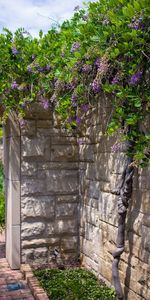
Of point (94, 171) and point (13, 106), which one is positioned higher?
point (13, 106)

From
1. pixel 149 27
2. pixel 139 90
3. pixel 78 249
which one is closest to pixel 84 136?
pixel 78 249

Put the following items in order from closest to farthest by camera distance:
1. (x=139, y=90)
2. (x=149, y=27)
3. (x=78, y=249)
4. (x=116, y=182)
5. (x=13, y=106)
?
(x=149, y=27)
(x=139, y=90)
(x=116, y=182)
(x=13, y=106)
(x=78, y=249)

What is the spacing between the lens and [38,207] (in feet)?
15.5

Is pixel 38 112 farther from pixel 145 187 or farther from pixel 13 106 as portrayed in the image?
pixel 145 187

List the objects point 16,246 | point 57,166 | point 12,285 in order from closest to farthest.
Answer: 1. point 12,285
2. point 16,246
3. point 57,166

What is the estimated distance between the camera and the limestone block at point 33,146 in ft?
15.2

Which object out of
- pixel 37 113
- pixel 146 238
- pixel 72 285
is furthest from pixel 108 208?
pixel 37 113

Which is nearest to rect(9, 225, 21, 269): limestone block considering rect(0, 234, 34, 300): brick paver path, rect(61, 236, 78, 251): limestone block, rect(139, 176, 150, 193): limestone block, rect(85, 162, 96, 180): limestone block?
rect(0, 234, 34, 300): brick paver path

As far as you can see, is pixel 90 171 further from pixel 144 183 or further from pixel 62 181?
pixel 144 183

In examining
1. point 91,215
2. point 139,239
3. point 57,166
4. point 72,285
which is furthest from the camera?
point 57,166

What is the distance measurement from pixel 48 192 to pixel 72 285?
1.22 metres

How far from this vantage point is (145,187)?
10.3ft

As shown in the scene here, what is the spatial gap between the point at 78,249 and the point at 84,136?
4.80 feet

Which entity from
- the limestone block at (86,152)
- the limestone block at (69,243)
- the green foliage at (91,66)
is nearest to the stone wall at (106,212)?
the limestone block at (86,152)
